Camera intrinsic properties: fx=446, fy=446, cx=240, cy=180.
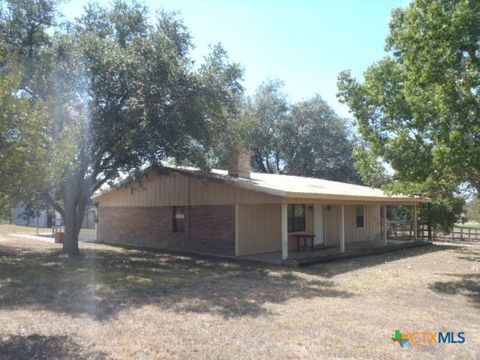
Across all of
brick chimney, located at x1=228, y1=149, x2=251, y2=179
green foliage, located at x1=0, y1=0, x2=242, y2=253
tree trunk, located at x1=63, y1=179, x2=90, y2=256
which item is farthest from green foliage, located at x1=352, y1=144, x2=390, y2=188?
tree trunk, located at x1=63, y1=179, x2=90, y2=256

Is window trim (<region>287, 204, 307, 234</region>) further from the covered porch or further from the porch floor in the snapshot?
the porch floor

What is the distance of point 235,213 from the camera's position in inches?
643

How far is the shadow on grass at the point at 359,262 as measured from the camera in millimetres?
13274

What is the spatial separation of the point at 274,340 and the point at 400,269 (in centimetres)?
882

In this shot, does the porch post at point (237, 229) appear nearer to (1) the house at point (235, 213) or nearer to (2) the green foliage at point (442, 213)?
(1) the house at point (235, 213)

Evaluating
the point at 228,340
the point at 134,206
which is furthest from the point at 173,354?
the point at 134,206

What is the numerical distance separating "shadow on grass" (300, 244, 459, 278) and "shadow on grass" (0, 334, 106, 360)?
26.2 ft

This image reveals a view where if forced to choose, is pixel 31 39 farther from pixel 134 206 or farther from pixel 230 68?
pixel 134 206

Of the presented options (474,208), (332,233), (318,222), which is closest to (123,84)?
(318,222)

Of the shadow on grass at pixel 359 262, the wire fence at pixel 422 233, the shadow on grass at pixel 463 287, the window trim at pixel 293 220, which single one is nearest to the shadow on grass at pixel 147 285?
the shadow on grass at pixel 359 262

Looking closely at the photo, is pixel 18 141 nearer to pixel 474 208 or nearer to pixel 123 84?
pixel 123 84

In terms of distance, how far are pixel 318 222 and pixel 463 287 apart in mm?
9078

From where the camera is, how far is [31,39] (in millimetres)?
14984

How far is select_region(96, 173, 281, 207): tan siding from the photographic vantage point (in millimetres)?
15586
